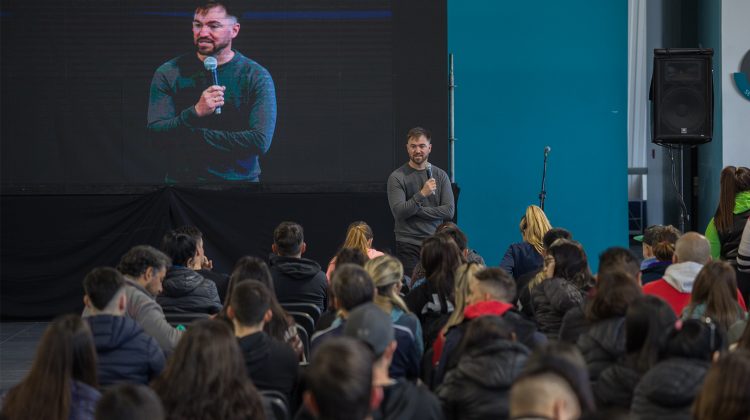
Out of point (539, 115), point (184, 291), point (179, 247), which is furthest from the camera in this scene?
point (539, 115)

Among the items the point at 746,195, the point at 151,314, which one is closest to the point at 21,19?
the point at 151,314

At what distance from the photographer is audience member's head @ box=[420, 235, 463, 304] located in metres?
4.95

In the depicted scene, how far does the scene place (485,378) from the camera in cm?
319

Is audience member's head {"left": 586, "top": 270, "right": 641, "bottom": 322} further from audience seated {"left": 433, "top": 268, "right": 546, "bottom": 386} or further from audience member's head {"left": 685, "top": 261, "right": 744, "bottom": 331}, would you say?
audience member's head {"left": 685, "top": 261, "right": 744, "bottom": 331}

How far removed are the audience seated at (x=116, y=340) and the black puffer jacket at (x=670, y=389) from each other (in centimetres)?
186

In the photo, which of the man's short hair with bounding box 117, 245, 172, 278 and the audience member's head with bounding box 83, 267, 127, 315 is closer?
the audience member's head with bounding box 83, 267, 127, 315

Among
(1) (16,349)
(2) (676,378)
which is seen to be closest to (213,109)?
(1) (16,349)

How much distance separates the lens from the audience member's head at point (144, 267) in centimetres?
493

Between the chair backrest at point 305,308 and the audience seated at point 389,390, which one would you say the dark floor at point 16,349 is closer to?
the chair backrest at point 305,308

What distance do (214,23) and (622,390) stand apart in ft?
22.2

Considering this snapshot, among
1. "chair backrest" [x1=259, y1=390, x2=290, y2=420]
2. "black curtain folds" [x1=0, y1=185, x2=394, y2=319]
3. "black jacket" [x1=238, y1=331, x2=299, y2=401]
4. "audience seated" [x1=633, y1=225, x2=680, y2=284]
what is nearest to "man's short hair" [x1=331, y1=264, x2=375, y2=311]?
"black jacket" [x1=238, y1=331, x2=299, y2=401]

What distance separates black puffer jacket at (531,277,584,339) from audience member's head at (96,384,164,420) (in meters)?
2.64

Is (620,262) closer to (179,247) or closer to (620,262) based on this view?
(620,262)

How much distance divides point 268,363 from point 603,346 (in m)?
1.22
